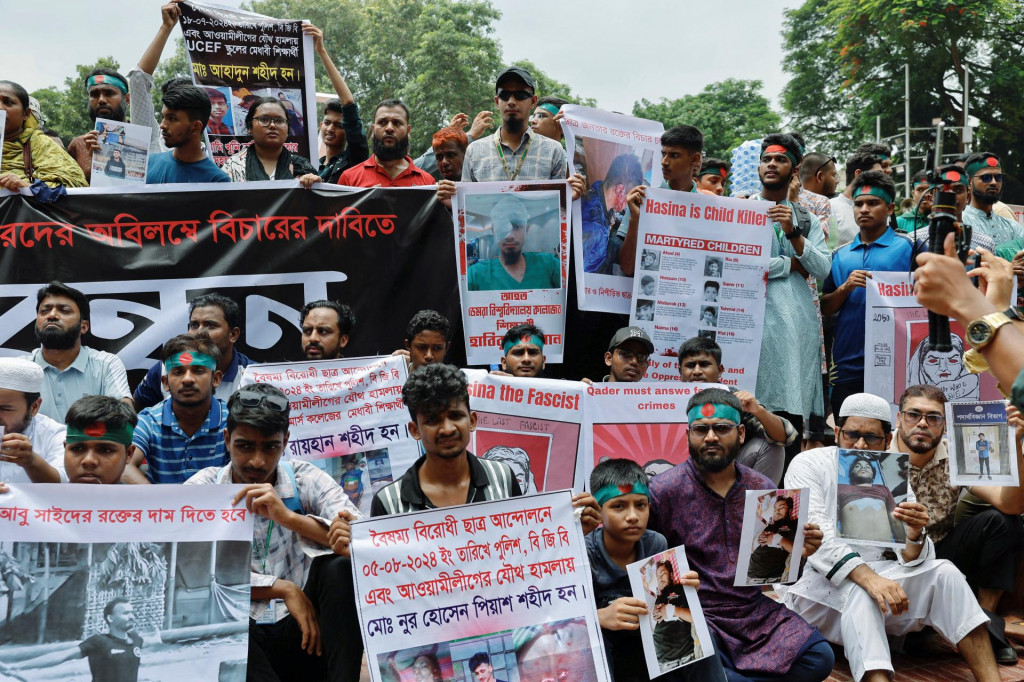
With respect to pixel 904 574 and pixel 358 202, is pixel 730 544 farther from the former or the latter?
pixel 358 202

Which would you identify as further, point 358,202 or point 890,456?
point 358,202

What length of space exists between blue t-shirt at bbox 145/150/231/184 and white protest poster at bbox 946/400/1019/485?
4965 millimetres

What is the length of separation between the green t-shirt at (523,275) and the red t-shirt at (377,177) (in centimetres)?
104

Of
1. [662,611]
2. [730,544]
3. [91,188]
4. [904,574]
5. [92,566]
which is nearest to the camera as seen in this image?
[92,566]

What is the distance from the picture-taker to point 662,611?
4.73m

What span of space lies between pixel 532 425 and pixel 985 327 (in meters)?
3.45

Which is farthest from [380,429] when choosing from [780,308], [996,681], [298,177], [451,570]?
[996,681]

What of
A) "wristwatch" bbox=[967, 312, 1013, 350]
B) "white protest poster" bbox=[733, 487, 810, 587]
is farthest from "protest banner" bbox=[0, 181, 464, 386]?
"wristwatch" bbox=[967, 312, 1013, 350]

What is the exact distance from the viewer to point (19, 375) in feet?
17.3

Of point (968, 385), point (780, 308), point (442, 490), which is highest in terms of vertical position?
point (780, 308)

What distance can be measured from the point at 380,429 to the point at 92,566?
212 centimetres

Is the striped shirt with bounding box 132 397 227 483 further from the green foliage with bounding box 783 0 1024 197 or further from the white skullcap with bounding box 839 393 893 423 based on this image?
the green foliage with bounding box 783 0 1024 197

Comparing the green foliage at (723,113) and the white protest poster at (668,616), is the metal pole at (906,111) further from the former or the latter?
the white protest poster at (668,616)

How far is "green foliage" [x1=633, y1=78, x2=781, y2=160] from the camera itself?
5150 cm
